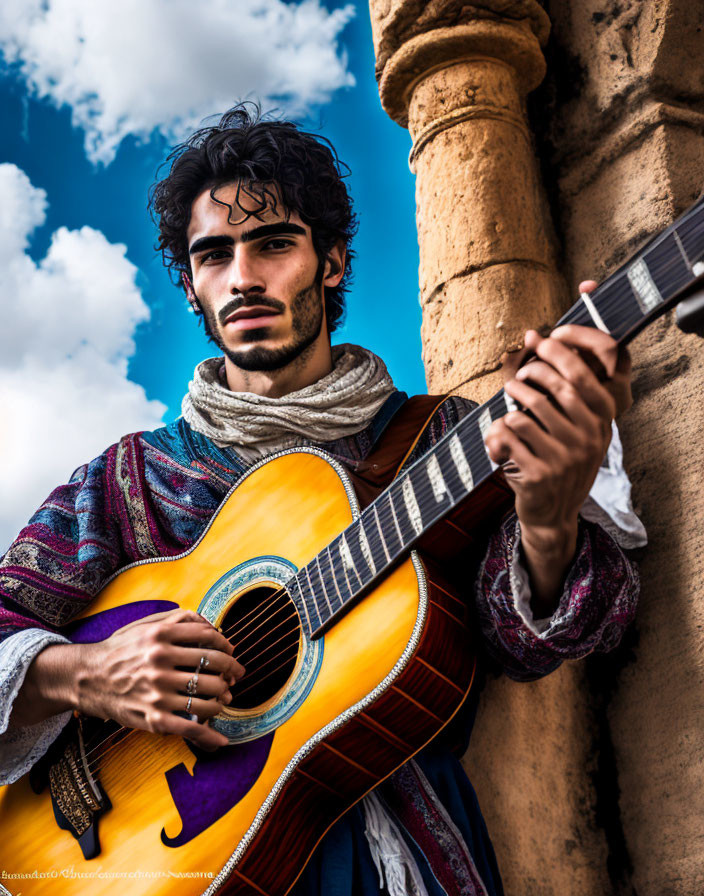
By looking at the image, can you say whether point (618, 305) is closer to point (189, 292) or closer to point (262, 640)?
point (262, 640)

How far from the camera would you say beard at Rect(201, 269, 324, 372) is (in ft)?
6.06

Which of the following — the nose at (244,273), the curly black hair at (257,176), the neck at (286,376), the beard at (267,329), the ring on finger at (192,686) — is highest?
the curly black hair at (257,176)

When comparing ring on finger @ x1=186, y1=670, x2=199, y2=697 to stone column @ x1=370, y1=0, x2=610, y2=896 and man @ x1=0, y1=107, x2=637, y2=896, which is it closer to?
man @ x1=0, y1=107, x2=637, y2=896

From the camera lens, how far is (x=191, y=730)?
1377 mm

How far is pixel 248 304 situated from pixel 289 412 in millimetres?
269

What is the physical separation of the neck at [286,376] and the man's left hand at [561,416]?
815 mm

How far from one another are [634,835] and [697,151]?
1.58 metres

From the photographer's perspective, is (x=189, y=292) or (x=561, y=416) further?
(x=189, y=292)

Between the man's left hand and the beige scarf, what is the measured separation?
2.13 ft

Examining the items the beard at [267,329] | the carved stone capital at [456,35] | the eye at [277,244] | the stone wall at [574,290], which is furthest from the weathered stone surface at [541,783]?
the carved stone capital at [456,35]

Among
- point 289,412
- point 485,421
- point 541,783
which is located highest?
point 289,412

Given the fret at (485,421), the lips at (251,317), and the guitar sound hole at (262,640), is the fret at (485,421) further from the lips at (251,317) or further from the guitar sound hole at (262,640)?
the lips at (251,317)

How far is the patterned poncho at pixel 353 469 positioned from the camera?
1368 mm

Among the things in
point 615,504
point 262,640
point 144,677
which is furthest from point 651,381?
point 144,677
